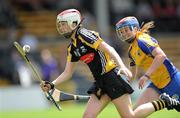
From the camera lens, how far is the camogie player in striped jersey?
12.1m

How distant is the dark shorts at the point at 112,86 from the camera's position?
1209 cm

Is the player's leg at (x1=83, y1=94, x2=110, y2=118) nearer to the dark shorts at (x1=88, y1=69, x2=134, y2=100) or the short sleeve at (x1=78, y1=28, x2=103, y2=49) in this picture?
→ the dark shorts at (x1=88, y1=69, x2=134, y2=100)

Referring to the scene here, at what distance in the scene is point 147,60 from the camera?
12344mm

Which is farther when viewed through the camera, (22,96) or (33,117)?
(22,96)

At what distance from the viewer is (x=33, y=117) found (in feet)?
59.2

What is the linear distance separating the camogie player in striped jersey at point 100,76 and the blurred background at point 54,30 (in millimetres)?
10781

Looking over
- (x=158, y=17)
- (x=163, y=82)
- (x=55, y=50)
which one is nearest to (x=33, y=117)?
(x=163, y=82)

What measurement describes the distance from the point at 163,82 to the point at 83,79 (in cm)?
1214

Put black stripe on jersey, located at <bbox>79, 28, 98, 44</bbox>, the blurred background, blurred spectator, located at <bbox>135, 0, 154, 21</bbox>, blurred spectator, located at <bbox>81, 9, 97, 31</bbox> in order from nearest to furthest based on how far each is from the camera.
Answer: black stripe on jersey, located at <bbox>79, 28, 98, 44</bbox>
the blurred background
blurred spectator, located at <bbox>81, 9, 97, 31</bbox>
blurred spectator, located at <bbox>135, 0, 154, 21</bbox>

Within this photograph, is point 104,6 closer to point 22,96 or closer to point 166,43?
point 166,43

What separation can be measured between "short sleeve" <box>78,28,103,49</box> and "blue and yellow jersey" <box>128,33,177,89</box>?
0.65 metres

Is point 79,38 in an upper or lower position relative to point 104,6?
upper

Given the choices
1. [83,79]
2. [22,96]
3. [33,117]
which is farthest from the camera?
[83,79]

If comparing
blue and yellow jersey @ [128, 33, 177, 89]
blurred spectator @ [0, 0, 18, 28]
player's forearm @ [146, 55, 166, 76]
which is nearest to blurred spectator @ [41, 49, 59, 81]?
blurred spectator @ [0, 0, 18, 28]
